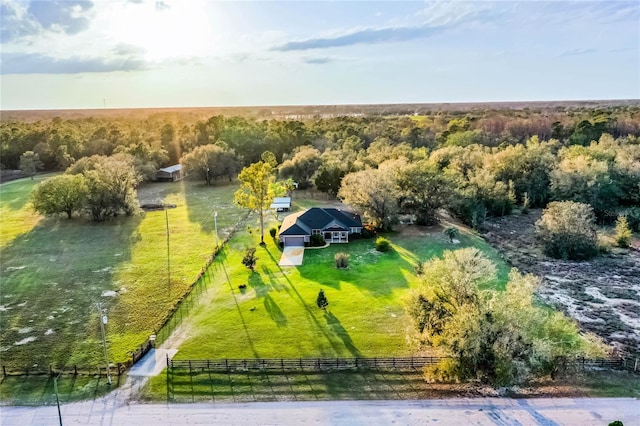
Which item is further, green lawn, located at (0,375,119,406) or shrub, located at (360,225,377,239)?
shrub, located at (360,225,377,239)

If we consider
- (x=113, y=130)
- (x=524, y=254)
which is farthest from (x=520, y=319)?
(x=113, y=130)

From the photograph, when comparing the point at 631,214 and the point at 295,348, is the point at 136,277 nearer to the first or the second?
the point at 295,348

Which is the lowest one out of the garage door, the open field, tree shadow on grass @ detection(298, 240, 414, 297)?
the open field

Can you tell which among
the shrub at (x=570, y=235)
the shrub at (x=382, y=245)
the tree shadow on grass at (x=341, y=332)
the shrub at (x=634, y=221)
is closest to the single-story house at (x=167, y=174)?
the shrub at (x=382, y=245)

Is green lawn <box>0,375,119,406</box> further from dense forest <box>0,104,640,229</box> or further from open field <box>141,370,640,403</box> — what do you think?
dense forest <box>0,104,640,229</box>

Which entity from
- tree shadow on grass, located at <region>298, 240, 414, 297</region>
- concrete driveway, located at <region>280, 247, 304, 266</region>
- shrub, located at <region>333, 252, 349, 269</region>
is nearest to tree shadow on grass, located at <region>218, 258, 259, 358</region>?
concrete driveway, located at <region>280, 247, 304, 266</region>

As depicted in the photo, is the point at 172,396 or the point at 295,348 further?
the point at 295,348
